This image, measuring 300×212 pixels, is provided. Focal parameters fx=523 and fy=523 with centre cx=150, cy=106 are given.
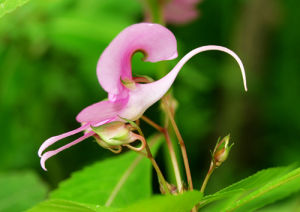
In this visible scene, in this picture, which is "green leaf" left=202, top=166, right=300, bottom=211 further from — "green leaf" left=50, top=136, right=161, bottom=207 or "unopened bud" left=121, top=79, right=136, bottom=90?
"green leaf" left=50, top=136, right=161, bottom=207

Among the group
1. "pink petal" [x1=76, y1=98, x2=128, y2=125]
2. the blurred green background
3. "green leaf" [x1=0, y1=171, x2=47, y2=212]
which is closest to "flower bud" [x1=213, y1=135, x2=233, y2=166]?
"pink petal" [x1=76, y1=98, x2=128, y2=125]

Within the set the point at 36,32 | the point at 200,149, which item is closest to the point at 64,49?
the point at 36,32

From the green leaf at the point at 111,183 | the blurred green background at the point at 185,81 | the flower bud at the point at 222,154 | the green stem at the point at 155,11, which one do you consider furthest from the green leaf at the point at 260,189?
the blurred green background at the point at 185,81

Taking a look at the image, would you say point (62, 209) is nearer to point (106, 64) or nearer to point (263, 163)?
point (106, 64)

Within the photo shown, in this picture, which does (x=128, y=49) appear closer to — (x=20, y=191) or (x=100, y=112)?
(x=100, y=112)

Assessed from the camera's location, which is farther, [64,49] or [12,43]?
[64,49]

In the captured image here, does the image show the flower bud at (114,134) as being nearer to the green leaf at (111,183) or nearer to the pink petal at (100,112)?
the pink petal at (100,112)
